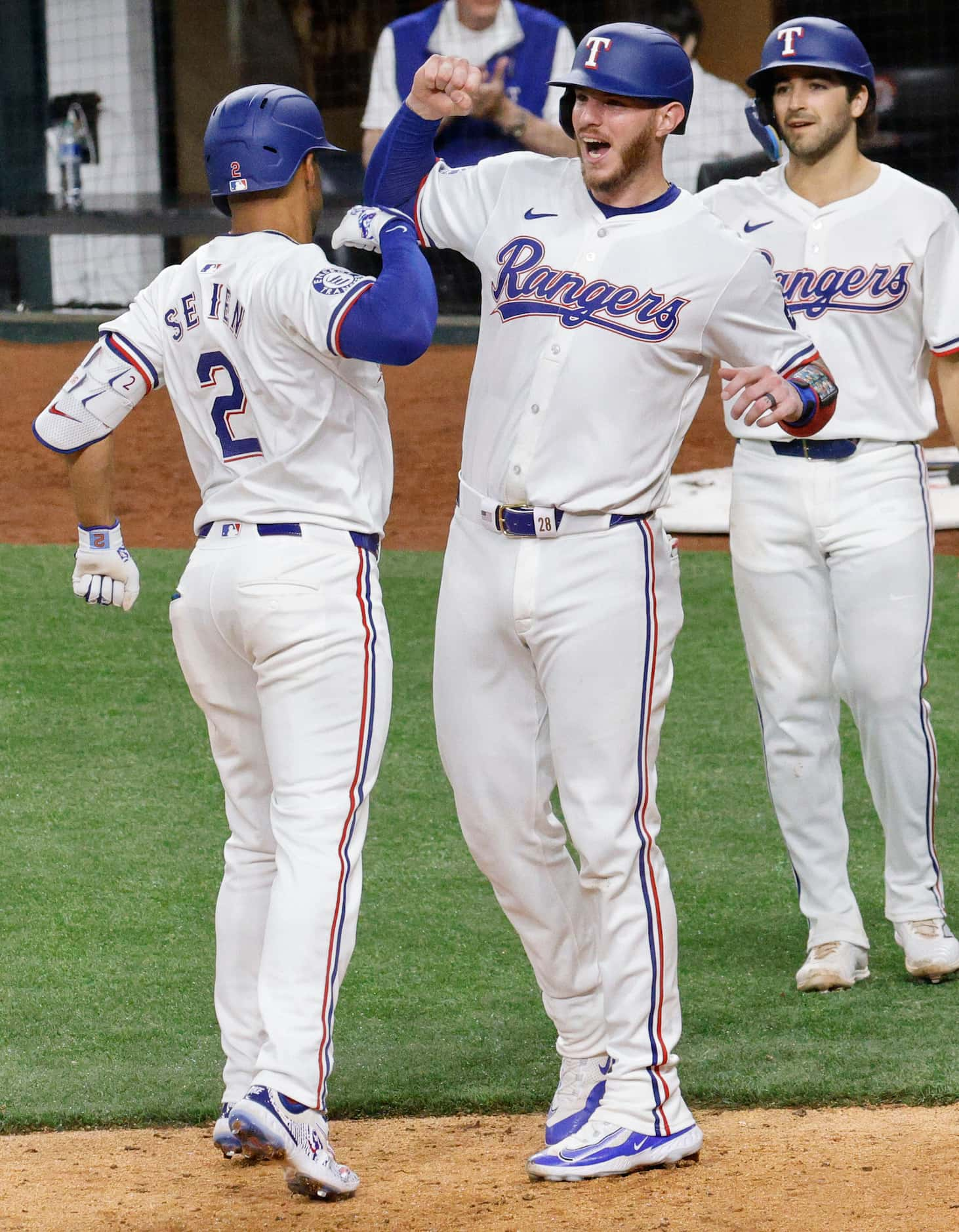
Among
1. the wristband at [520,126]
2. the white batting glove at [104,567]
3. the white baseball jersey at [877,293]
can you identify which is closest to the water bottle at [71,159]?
the wristband at [520,126]

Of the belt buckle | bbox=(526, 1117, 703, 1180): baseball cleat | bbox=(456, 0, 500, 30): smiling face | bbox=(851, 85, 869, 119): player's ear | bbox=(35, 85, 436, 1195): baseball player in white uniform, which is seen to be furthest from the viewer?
A: bbox=(456, 0, 500, 30): smiling face

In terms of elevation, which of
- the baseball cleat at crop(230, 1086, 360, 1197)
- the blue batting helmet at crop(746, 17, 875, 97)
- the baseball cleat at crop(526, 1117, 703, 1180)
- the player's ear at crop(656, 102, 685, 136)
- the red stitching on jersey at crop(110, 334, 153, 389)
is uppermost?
the blue batting helmet at crop(746, 17, 875, 97)

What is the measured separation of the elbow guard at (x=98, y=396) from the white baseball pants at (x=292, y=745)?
11.9 inches

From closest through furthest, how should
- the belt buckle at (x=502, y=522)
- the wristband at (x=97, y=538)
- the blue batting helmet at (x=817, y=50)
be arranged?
the belt buckle at (x=502, y=522) < the wristband at (x=97, y=538) < the blue batting helmet at (x=817, y=50)

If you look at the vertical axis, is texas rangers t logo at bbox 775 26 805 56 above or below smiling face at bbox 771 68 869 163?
above

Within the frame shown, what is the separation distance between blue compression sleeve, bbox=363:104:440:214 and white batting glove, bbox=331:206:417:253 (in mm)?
118

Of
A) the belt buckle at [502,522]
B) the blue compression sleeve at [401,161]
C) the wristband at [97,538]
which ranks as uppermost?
the blue compression sleeve at [401,161]

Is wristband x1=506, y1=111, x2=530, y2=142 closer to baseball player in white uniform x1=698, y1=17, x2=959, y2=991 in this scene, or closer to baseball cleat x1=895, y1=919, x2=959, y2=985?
baseball player in white uniform x1=698, y1=17, x2=959, y2=991

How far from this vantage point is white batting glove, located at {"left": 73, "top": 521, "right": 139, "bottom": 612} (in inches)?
130

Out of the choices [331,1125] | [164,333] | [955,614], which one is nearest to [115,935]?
[331,1125]

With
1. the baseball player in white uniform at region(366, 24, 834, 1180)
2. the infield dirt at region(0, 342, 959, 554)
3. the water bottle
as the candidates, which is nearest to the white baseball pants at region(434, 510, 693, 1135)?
the baseball player in white uniform at region(366, 24, 834, 1180)

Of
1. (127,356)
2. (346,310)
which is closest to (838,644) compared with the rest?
(346,310)

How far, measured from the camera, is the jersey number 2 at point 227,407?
3.02 m

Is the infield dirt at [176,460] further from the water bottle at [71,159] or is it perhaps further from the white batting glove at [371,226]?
the white batting glove at [371,226]
